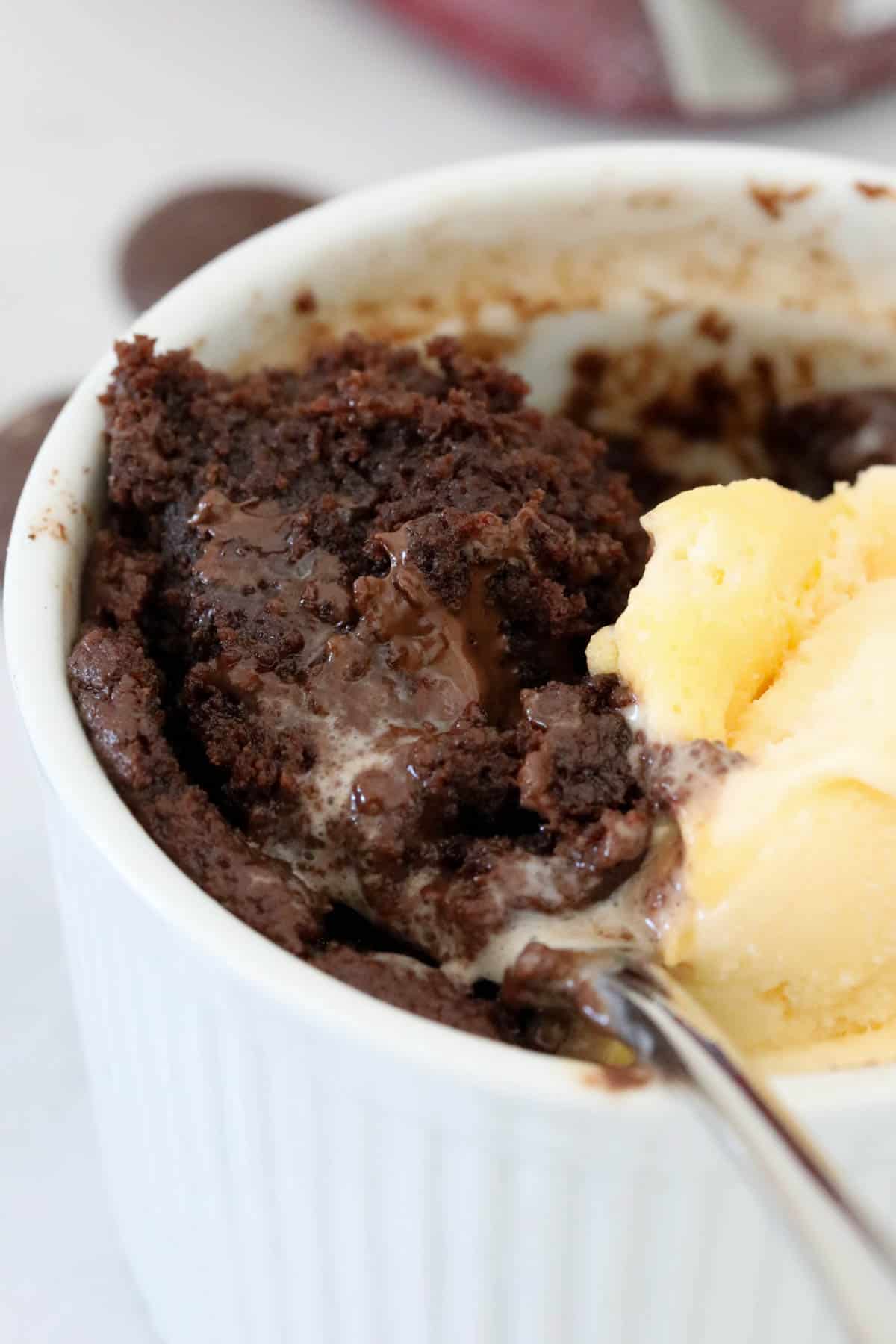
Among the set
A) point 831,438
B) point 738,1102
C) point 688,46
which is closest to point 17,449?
point 831,438

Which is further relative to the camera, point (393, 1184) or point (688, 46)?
point (688, 46)

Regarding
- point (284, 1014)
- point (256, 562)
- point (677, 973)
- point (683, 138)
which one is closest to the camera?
point (284, 1014)

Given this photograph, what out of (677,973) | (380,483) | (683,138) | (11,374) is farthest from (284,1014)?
(683,138)

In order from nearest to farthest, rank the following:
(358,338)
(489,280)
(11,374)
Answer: (358,338) < (489,280) < (11,374)

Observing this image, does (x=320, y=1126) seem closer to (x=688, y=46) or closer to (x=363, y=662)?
(x=363, y=662)

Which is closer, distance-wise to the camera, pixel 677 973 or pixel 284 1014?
pixel 284 1014

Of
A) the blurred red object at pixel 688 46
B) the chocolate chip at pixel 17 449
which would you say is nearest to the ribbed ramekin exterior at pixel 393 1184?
the chocolate chip at pixel 17 449

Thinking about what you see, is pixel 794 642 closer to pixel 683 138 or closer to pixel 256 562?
pixel 256 562
